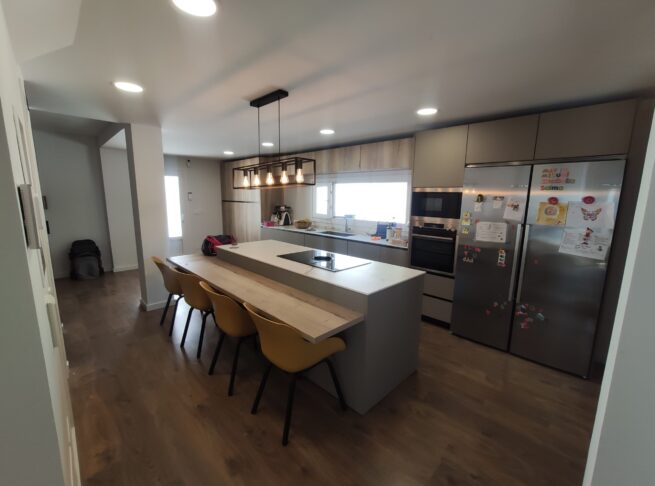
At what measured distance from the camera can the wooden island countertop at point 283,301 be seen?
1.74 metres

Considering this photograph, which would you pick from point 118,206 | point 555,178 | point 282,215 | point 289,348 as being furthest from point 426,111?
point 118,206

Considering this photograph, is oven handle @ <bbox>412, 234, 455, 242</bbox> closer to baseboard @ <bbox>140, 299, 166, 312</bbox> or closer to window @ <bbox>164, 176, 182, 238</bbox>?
baseboard @ <bbox>140, 299, 166, 312</bbox>

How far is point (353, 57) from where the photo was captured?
64.4 inches

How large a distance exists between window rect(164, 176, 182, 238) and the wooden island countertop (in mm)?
3998

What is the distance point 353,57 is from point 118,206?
548 centimetres

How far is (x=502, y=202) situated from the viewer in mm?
2717

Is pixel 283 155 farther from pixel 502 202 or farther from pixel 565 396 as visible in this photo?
pixel 565 396

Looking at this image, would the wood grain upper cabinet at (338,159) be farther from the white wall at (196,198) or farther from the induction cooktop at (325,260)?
the white wall at (196,198)

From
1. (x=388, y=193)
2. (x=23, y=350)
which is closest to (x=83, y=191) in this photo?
(x=388, y=193)

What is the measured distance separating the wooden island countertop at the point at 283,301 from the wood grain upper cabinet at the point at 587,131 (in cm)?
219

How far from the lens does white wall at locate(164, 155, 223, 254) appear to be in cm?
643

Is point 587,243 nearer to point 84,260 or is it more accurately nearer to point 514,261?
point 514,261

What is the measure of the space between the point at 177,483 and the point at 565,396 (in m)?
2.77

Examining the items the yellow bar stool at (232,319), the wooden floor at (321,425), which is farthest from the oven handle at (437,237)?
the yellow bar stool at (232,319)
